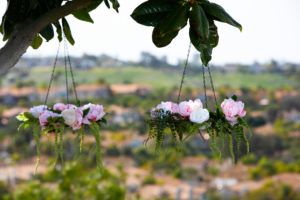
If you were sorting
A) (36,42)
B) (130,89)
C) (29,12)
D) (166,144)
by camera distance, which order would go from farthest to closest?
(130,89)
(166,144)
(36,42)
(29,12)

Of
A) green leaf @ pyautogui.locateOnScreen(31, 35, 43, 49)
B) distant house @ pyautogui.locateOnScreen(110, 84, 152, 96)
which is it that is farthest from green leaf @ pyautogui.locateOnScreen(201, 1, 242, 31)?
distant house @ pyautogui.locateOnScreen(110, 84, 152, 96)

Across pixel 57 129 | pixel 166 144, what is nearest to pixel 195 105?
pixel 57 129

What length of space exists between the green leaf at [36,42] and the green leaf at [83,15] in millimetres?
196

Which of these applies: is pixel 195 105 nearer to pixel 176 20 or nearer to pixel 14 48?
pixel 176 20

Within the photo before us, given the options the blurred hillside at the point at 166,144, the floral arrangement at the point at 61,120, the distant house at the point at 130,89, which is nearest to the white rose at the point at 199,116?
the floral arrangement at the point at 61,120

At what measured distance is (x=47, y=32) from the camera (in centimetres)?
169

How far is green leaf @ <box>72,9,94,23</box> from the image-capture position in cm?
159

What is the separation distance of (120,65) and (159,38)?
48.3 metres

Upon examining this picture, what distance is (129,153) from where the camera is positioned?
34188 mm

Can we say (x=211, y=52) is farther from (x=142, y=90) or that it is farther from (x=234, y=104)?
(x=142, y=90)

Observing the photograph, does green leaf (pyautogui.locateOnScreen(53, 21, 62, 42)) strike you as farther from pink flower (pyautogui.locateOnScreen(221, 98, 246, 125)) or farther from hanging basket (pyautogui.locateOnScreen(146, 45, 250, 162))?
pink flower (pyautogui.locateOnScreen(221, 98, 246, 125))

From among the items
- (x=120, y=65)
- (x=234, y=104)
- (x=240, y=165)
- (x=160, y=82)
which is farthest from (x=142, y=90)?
(x=234, y=104)

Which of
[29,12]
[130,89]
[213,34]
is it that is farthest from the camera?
[130,89]

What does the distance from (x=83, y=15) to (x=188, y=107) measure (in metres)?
0.38
